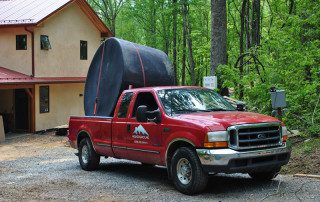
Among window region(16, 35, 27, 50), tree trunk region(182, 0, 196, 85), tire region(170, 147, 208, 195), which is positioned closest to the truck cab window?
tire region(170, 147, 208, 195)

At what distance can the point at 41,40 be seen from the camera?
83.1ft

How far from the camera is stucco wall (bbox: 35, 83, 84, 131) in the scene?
2498 cm

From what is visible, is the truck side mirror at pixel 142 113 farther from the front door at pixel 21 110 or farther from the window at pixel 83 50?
the window at pixel 83 50

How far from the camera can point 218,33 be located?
1581cm

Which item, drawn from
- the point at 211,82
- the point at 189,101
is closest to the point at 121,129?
the point at 189,101

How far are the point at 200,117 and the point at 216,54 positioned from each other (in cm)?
787

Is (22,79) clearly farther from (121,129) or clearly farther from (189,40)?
(189,40)

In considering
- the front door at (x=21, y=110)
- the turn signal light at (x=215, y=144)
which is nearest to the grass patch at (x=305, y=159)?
the turn signal light at (x=215, y=144)

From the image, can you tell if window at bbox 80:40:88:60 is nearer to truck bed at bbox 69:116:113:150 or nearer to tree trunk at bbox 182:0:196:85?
tree trunk at bbox 182:0:196:85

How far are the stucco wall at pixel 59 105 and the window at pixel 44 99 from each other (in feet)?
0.72

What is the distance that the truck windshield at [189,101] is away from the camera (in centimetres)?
909

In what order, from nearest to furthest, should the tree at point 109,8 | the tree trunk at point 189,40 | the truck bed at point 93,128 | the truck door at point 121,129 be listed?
the truck door at point 121,129 < the truck bed at point 93,128 < the tree trunk at point 189,40 < the tree at point 109,8

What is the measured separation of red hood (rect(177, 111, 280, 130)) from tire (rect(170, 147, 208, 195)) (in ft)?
1.81

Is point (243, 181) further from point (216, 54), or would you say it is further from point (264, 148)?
point (216, 54)
